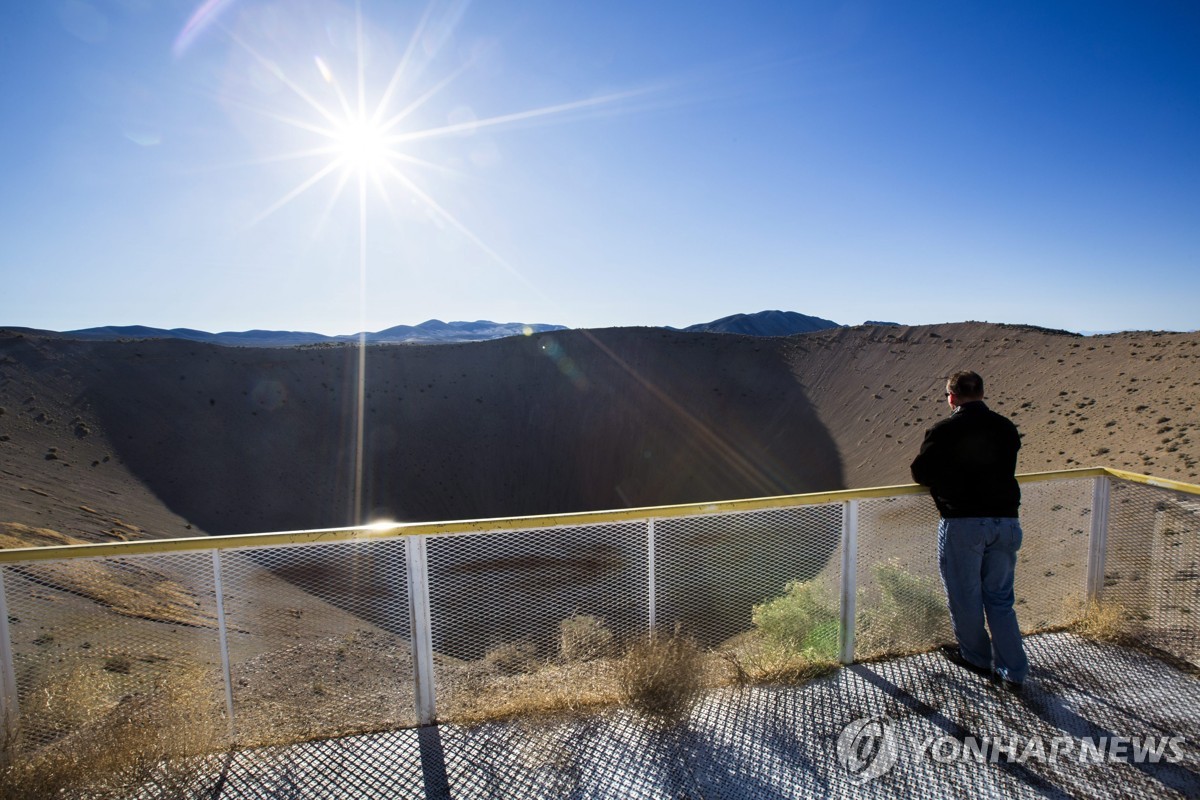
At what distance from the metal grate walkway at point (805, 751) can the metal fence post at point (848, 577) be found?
0.26 metres

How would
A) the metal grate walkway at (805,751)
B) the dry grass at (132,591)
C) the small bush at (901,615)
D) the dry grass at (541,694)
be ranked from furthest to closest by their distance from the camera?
the dry grass at (132,591) < the small bush at (901,615) < the dry grass at (541,694) < the metal grate walkway at (805,751)

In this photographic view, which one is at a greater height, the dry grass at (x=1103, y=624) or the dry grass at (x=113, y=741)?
the dry grass at (x=1103, y=624)

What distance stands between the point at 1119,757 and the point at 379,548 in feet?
12.8

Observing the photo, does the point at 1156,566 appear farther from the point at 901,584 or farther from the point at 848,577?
the point at 848,577

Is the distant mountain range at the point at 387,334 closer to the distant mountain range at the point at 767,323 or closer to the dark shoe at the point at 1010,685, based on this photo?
the distant mountain range at the point at 767,323

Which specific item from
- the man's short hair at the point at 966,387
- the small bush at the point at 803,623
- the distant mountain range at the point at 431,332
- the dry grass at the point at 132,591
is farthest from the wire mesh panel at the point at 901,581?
the distant mountain range at the point at 431,332

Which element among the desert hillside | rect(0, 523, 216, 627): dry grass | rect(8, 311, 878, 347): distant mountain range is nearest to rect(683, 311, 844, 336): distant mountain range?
rect(8, 311, 878, 347): distant mountain range

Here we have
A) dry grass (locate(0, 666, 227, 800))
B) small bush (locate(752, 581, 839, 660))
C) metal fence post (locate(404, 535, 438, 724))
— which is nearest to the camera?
dry grass (locate(0, 666, 227, 800))

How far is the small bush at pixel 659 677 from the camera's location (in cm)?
330

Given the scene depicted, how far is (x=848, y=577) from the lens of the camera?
3.73 meters

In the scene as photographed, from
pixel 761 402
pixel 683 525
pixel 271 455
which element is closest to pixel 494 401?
pixel 271 455

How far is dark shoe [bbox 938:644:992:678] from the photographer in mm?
3582

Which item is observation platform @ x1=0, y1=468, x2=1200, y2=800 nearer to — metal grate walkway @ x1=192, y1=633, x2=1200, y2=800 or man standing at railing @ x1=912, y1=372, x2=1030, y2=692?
metal grate walkway @ x1=192, y1=633, x2=1200, y2=800

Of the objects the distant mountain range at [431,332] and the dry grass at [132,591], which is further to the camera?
the distant mountain range at [431,332]
